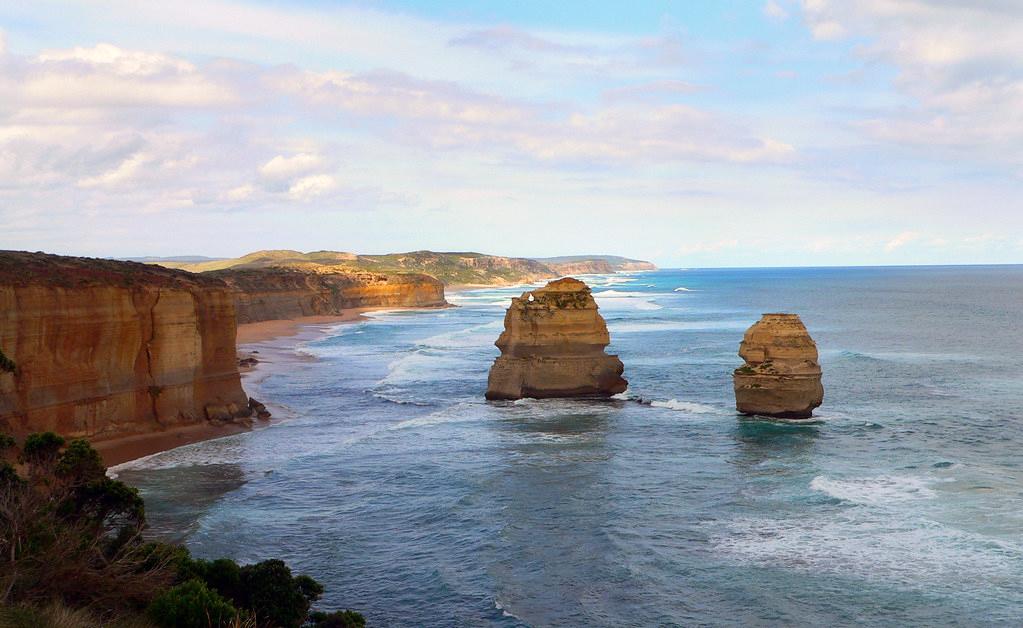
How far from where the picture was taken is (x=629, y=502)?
29.6 meters

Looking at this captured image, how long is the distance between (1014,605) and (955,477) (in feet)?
37.9

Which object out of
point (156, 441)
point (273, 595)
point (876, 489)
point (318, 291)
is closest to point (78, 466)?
point (273, 595)

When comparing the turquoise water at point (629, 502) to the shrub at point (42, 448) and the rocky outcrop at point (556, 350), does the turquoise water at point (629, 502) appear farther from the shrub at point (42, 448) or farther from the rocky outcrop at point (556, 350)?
the shrub at point (42, 448)

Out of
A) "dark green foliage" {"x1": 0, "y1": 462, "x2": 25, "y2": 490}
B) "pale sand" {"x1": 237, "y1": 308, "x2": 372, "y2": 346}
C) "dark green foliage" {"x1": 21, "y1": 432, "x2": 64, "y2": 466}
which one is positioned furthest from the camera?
"pale sand" {"x1": 237, "y1": 308, "x2": 372, "y2": 346}

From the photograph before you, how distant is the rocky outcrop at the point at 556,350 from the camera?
48000 millimetres

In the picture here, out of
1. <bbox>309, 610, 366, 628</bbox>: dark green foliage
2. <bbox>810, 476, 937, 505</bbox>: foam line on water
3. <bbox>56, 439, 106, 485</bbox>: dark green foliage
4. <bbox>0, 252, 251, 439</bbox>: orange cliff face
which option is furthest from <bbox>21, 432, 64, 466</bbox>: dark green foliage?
<bbox>810, 476, 937, 505</bbox>: foam line on water

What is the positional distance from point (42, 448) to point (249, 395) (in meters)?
29.5

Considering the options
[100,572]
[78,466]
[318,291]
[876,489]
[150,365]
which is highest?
[318,291]

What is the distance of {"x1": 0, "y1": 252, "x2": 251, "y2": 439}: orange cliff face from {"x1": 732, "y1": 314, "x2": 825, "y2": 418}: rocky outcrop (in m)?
23.3

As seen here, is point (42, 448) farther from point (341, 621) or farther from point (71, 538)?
point (341, 621)

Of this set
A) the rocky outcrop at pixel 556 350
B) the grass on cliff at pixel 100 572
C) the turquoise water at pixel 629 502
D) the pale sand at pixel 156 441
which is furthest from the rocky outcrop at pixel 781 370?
the grass on cliff at pixel 100 572

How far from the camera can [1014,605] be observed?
20.8 metres

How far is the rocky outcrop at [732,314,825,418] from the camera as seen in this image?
4100 cm

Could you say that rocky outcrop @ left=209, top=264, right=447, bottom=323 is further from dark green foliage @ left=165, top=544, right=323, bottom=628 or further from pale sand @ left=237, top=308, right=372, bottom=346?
dark green foliage @ left=165, top=544, right=323, bottom=628
